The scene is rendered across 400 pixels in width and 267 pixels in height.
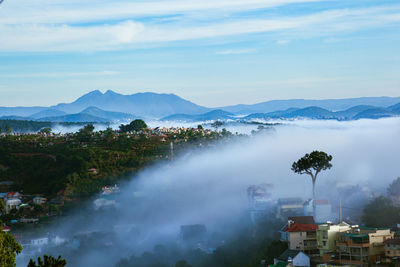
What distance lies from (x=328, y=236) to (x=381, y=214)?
5.66 metres

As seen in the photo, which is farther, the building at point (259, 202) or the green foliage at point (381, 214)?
the building at point (259, 202)

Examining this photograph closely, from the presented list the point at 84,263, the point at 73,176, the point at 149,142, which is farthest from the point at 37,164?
the point at 84,263

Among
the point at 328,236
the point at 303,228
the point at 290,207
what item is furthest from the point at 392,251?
the point at 290,207

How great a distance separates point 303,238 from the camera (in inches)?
1250

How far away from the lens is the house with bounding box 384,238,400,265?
26734 mm

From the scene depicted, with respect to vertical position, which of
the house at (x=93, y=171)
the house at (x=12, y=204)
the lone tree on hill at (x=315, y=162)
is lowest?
the house at (x=12, y=204)

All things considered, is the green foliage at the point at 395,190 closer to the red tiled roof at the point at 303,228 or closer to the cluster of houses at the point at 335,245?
the cluster of houses at the point at 335,245

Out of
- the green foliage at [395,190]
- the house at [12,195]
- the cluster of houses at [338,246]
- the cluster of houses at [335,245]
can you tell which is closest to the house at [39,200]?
the house at [12,195]

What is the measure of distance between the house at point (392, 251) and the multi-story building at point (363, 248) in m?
0.34

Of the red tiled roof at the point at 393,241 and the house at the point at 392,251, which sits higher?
the red tiled roof at the point at 393,241

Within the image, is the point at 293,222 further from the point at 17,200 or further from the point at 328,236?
the point at 17,200

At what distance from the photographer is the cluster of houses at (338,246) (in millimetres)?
27234

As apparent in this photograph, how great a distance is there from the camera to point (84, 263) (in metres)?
42.2

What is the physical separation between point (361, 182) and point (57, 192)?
2704 cm
